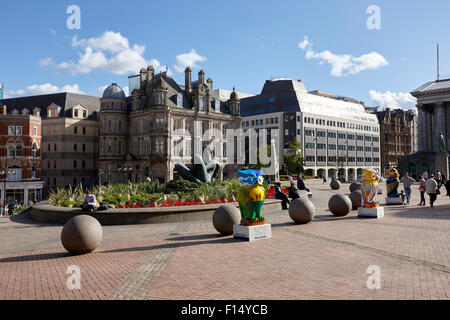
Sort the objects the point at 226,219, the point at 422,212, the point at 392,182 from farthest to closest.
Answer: the point at 392,182, the point at 422,212, the point at 226,219

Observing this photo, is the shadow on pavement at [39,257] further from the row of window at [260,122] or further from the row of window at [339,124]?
the row of window at [339,124]

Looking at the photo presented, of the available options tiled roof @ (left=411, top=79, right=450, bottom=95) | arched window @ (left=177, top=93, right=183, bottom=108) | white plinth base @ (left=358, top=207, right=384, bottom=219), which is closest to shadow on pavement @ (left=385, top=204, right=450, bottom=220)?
white plinth base @ (left=358, top=207, right=384, bottom=219)

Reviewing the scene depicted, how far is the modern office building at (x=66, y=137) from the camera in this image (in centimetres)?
6525

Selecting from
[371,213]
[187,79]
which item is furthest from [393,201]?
[187,79]

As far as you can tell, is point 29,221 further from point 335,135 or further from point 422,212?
point 335,135

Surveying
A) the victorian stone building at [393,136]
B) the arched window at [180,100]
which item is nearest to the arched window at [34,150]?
the arched window at [180,100]

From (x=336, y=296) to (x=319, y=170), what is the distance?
86251 mm

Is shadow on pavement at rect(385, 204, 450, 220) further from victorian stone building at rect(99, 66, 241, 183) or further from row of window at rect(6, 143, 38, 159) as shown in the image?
row of window at rect(6, 143, 38, 159)

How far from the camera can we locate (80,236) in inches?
442

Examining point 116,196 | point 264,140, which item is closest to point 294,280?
point 116,196

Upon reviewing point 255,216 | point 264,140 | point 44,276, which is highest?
point 264,140

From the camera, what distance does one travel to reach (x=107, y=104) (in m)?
63.8

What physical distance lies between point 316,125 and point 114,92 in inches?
1902
